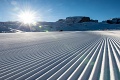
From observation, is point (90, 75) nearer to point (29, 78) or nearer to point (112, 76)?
point (112, 76)

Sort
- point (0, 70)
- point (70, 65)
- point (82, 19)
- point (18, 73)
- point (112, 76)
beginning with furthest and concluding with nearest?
point (82, 19) < point (70, 65) < point (0, 70) < point (18, 73) < point (112, 76)

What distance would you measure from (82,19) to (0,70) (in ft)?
334

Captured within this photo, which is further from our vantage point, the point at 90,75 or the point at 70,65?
the point at 70,65

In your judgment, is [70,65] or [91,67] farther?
[70,65]

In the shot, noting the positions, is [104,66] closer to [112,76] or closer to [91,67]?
[91,67]

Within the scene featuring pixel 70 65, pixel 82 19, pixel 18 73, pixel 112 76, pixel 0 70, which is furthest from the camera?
pixel 82 19

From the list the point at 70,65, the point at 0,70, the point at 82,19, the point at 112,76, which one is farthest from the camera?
the point at 82,19

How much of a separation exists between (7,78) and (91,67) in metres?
2.35

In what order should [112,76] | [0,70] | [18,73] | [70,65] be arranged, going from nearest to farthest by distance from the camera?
[112,76]
[18,73]
[0,70]
[70,65]

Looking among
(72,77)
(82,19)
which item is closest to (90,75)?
(72,77)

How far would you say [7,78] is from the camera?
13.5ft

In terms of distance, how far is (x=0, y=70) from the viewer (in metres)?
4.87

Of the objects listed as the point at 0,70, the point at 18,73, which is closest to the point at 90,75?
the point at 18,73

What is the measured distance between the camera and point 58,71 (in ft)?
15.3
